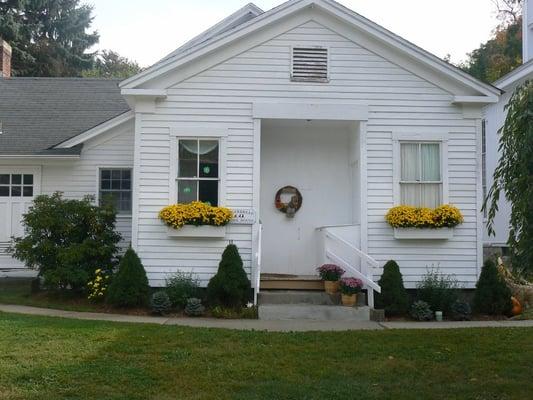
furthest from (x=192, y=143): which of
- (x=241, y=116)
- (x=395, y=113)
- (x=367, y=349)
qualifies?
(x=367, y=349)

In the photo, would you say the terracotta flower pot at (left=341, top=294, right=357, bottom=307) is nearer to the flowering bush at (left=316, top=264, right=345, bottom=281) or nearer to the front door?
the flowering bush at (left=316, top=264, right=345, bottom=281)

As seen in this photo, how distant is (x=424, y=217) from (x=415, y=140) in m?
1.53

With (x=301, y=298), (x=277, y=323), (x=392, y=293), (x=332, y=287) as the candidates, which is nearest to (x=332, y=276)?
(x=332, y=287)

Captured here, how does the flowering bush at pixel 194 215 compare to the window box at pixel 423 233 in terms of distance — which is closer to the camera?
the flowering bush at pixel 194 215

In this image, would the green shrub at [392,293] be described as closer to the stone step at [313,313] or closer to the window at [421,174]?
the stone step at [313,313]

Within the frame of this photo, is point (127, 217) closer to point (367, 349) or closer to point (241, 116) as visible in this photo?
point (241, 116)

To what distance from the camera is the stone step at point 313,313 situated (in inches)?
422

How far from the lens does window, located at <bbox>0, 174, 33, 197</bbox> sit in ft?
48.9

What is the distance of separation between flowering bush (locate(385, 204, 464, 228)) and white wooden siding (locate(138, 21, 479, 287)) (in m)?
0.29

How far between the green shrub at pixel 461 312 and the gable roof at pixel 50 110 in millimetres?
8835

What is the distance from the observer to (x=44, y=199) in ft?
40.1

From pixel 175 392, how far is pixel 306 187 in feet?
24.5

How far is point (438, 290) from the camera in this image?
11.4m

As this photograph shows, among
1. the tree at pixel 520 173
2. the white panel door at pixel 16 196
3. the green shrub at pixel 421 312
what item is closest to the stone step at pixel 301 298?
the green shrub at pixel 421 312
